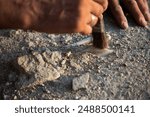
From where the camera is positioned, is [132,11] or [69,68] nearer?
[69,68]

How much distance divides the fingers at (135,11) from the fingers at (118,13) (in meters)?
0.07

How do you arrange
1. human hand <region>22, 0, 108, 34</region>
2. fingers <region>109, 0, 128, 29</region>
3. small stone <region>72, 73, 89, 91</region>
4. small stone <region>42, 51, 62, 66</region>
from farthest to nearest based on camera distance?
fingers <region>109, 0, 128, 29</region>, small stone <region>42, 51, 62, 66</region>, small stone <region>72, 73, 89, 91</region>, human hand <region>22, 0, 108, 34</region>

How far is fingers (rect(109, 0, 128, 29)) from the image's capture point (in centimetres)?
256

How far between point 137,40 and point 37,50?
557mm

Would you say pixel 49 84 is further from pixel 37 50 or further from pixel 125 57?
pixel 125 57

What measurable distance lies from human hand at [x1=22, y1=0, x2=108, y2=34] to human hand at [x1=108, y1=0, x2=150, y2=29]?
78cm

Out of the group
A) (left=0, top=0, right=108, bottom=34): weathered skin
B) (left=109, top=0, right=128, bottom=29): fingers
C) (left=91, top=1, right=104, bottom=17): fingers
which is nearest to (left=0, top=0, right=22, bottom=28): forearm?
(left=0, top=0, right=108, bottom=34): weathered skin

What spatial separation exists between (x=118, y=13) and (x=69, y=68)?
0.52 m

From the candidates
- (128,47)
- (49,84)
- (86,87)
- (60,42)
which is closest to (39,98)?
(49,84)

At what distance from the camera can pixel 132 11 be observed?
2648mm

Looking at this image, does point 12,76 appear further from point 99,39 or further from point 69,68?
point 99,39

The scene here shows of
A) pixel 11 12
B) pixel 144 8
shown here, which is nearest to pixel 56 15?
pixel 11 12

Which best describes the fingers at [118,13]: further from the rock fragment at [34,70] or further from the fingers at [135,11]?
→ the rock fragment at [34,70]

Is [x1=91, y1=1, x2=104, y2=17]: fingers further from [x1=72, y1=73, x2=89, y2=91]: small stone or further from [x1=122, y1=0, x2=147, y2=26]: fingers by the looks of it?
[x1=122, y1=0, x2=147, y2=26]: fingers
